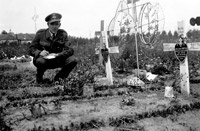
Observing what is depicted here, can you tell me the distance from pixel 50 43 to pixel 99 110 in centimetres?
283

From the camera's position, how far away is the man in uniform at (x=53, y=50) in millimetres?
5859

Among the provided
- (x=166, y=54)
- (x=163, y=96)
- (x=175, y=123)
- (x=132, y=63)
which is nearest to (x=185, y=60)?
(x=163, y=96)

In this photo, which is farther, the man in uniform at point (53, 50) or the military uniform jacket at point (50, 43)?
the military uniform jacket at point (50, 43)

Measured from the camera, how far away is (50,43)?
6059 mm

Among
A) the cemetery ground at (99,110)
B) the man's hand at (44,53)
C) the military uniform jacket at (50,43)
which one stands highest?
the military uniform jacket at (50,43)

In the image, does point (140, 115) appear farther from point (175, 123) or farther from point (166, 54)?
point (166, 54)

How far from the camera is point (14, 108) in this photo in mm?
3957

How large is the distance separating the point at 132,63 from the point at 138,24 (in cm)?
217

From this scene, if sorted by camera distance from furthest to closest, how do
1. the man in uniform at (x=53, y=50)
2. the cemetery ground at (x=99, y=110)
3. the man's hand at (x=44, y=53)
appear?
the man in uniform at (x=53, y=50)
the man's hand at (x=44, y=53)
the cemetery ground at (x=99, y=110)

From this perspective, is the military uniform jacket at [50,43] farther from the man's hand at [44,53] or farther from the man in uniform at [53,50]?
the man's hand at [44,53]

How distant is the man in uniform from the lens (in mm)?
5859

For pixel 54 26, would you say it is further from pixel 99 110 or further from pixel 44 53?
pixel 99 110

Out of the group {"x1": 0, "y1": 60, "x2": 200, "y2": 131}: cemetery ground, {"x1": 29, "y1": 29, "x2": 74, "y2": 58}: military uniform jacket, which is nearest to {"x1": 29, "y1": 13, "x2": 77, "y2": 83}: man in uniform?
{"x1": 29, "y1": 29, "x2": 74, "y2": 58}: military uniform jacket

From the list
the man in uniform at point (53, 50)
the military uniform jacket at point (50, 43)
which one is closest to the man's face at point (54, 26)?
the man in uniform at point (53, 50)
